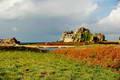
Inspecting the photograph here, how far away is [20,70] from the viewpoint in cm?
2400

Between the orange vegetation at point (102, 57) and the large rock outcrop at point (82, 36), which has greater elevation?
the large rock outcrop at point (82, 36)

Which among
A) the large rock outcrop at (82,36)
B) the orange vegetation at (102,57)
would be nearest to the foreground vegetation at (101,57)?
the orange vegetation at (102,57)

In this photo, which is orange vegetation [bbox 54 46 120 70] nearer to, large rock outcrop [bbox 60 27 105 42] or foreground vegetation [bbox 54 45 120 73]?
foreground vegetation [bbox 54 45 120 73]

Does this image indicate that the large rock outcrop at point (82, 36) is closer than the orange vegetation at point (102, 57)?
No

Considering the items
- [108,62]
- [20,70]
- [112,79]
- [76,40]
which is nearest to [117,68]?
[108,62]

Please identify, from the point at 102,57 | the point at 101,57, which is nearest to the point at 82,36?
the point at 101,57

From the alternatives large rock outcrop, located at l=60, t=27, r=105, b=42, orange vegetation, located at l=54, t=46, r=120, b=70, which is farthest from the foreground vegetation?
large rock outcrop, located at l=60, t=27, r=105, b=42

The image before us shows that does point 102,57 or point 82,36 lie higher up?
point 82,36

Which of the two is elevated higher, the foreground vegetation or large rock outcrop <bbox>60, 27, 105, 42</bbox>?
large rock outcrop <bbox>60, 27, 105, 42</bbox>

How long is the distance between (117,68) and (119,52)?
10.3 metres

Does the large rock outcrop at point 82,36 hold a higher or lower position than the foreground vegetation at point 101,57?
higher

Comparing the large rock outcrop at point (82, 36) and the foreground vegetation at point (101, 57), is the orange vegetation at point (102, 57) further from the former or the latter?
the large rock outcrop at point (82, 36)

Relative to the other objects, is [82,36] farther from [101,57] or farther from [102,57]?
[102,57]

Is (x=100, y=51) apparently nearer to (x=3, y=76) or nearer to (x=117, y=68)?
(x=117, y=68)
